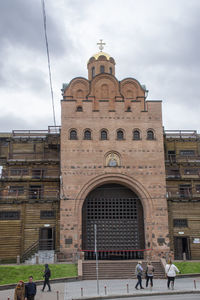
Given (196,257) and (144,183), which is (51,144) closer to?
(144,183)

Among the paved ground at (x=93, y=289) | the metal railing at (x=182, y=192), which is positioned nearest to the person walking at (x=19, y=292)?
the paved ground at (x=93, y=289)

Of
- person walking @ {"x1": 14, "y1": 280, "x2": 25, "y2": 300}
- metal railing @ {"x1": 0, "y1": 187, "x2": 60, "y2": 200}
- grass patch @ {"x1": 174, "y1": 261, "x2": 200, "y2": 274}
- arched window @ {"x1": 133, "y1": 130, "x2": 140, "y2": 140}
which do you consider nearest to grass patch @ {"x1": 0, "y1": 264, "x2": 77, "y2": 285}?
grass patch @ {"x1": 174, "y1": 261, "x2": 200, "y2": 274}

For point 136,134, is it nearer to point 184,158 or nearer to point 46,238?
point 184,158

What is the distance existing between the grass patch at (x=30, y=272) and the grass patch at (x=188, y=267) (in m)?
7.45

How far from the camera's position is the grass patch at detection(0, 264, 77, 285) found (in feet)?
65.7

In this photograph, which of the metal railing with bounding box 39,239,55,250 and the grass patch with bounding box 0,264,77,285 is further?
the metal railing with bounding box 39,239,55,250

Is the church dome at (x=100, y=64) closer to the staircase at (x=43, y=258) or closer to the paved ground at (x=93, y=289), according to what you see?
the staircase at (x=43, y=258)

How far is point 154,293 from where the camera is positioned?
53.4 feet

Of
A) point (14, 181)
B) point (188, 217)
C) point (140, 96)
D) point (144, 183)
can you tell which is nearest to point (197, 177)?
point (188, 217)

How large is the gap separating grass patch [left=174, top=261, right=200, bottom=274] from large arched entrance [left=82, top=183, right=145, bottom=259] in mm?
4908

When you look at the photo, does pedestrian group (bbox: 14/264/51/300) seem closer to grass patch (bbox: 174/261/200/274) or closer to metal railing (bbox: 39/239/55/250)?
grass patch (bbox: 174/261/200/274)

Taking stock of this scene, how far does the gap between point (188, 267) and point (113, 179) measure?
Answer: 9.29 m

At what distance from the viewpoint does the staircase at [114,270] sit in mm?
22312

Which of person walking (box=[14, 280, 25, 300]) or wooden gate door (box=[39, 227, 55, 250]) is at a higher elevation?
wooden gate door (box=[39, 227, 55, 250])
